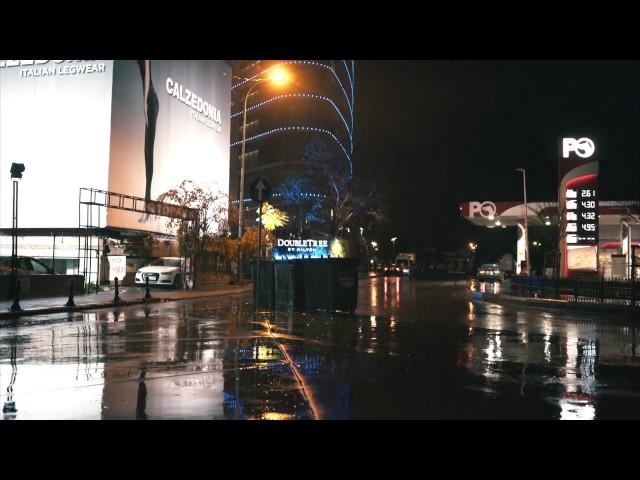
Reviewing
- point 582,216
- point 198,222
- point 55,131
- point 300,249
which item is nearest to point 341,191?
point 582,216

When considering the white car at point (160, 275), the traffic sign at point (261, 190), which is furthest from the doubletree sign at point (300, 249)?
the white car at point (160, 275)

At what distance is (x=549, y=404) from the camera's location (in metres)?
7.89

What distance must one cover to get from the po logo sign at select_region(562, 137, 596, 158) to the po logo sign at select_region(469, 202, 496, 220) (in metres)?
12.7

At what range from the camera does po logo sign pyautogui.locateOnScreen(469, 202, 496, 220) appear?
2157 inches

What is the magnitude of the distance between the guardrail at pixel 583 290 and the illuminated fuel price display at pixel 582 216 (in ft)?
44.6

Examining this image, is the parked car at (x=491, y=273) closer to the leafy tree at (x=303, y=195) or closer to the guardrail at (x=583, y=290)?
the leafy tree at (x=303, y=195)

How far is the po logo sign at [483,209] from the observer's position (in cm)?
A: 5478

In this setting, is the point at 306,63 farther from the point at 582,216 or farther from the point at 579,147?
the point at 582,216

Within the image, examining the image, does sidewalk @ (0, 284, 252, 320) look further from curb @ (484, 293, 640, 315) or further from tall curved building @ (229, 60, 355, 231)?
tall curved building @ (229, 60, 355, 231)

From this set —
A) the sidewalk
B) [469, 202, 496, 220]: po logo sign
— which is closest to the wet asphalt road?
the sidewalk

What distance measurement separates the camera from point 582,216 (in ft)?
136

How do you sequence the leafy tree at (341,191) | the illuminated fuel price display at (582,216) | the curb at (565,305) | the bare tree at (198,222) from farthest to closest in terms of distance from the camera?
the leafy tree at (341,191), the illuminated fuel price display at (582,216), the bare tree at (198,222), the curb at (565,305)
